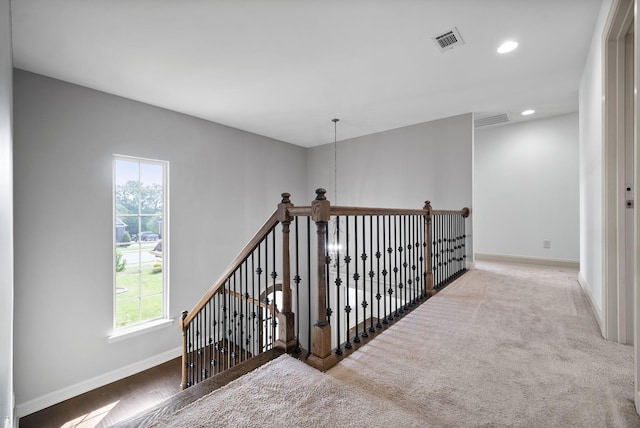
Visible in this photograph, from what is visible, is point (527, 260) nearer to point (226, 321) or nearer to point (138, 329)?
point (226, 321)

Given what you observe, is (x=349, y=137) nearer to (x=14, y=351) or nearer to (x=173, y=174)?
(x=173, y=174)

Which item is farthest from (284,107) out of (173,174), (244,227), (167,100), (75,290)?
(75,290)

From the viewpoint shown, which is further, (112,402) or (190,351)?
(190,351)

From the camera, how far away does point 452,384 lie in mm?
1390

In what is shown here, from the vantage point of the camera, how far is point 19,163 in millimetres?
2830

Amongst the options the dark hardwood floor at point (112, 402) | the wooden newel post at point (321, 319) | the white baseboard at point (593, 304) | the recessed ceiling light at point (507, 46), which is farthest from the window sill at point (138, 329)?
the recessed ceiling light at point (507, 46)

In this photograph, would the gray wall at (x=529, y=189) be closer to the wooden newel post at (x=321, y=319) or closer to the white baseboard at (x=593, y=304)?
the white baseboard at (x=593, y=304)

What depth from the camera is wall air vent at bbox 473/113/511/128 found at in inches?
171

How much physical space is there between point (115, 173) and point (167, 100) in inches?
45.3

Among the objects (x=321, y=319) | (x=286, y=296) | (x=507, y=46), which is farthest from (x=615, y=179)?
(x=286, y=296)

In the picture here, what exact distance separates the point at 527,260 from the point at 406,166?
2.53 m

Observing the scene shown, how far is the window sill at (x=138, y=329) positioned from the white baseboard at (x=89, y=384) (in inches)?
14.4

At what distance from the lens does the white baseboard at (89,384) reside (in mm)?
2861

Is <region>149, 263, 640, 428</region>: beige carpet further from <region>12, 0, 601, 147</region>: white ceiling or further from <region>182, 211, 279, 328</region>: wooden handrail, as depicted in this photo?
<region>12, 0, 601, 147</region>: white ceiling
